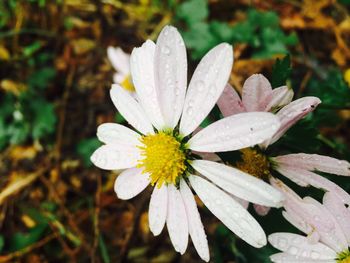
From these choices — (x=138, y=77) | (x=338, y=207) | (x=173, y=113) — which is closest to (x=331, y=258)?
(x=338, y=207)

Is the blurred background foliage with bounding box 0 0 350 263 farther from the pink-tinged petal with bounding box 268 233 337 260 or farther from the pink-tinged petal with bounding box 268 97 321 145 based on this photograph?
the pink-tinged petal with bounding box 268 97 321 145

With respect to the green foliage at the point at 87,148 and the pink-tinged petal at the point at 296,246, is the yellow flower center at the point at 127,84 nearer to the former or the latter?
the green foliage at the point at 87,148

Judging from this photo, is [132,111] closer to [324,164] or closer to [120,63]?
[324,164]

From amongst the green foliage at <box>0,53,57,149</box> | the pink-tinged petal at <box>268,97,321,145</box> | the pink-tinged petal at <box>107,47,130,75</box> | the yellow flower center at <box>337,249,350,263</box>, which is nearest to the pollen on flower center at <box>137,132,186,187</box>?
the pink-tinged petal at <box>268,97,321,145</box>

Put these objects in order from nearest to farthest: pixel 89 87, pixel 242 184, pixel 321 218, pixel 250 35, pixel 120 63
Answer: pixel 242 184, pixel 321 218, pixel 250 35, pixel 120 63, pixel 89 87

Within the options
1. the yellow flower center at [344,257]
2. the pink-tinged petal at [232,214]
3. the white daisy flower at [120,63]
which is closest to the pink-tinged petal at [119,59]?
the white daisy flower at [120,63]

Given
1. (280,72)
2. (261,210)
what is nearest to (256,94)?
(280,72)
